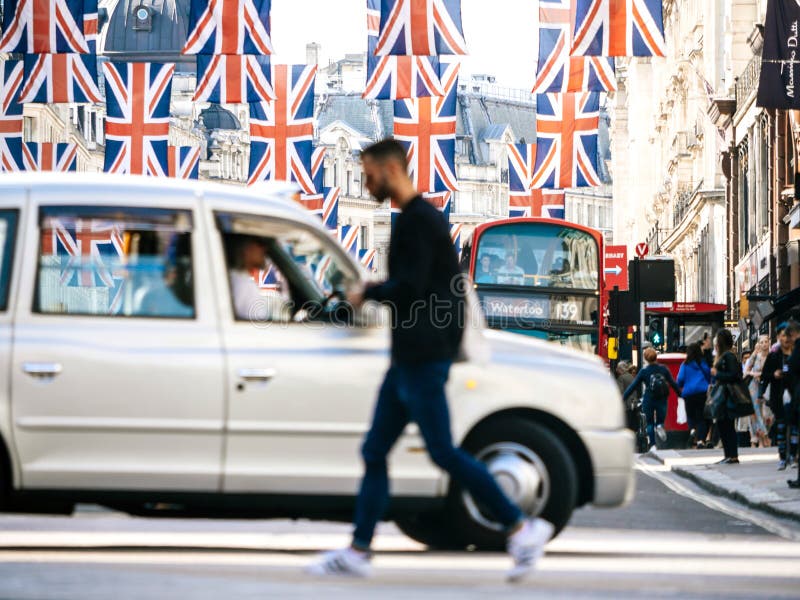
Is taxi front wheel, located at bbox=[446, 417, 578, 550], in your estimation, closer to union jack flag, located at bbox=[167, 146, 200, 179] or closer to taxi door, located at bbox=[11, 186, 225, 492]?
taxi door, located at bbox=[11, 186, 225, 492]

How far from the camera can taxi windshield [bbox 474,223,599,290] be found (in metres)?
28.2

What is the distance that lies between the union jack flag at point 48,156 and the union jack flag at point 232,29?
20.4 ft

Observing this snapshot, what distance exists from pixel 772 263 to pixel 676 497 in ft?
86.7

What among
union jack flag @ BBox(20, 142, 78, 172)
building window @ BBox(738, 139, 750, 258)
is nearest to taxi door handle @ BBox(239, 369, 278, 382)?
union jack flag @ BBox(20, 142, 78, 172)

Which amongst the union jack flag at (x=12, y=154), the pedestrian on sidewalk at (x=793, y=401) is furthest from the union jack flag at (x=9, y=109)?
the pedestrian on sidewalk at (x=793, y=401)

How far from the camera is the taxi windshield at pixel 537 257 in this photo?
28.2 m

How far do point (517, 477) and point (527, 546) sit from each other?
3.60ft

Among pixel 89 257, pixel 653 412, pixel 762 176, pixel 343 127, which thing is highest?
pixel 343 127

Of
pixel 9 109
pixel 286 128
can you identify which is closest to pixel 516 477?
pixel 9 109

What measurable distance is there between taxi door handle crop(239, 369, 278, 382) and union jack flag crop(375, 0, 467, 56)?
2114 centimetres

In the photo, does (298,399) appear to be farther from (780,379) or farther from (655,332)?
(655,332)

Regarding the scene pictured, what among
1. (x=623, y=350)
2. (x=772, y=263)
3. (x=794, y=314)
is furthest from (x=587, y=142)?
(x=623, y=350)

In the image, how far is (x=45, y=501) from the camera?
848cm

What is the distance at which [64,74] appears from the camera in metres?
31.8
